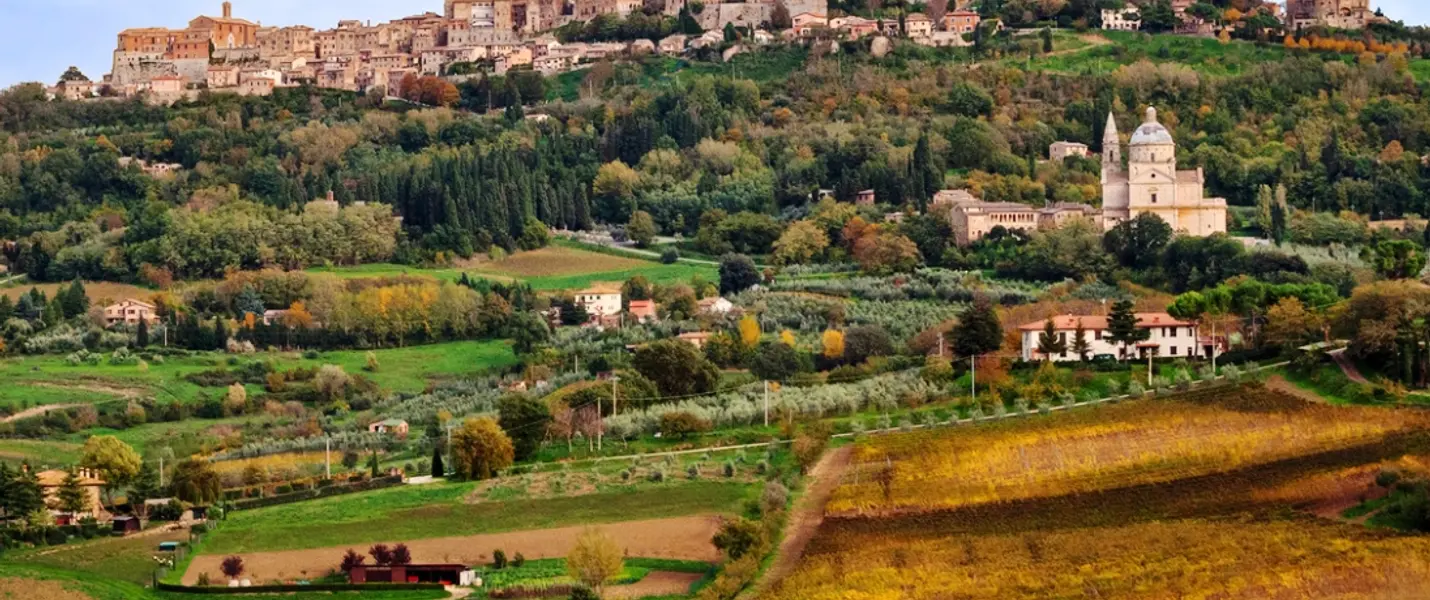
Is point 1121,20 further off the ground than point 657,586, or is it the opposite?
point 1121,20

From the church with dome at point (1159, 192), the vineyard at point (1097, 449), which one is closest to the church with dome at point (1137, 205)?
the church with dome at point (1159, 192)

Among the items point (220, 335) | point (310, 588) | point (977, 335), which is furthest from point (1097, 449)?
point (220, 335)

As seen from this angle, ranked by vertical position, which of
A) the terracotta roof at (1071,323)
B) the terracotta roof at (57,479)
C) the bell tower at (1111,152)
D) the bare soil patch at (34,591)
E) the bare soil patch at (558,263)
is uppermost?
the bell tower at (1111,152)

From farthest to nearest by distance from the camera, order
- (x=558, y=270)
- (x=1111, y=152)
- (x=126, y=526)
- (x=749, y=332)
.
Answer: (x=1111, y=152) → (x=558, y=270) → (x=749, y=332) → (x=126, y=526)

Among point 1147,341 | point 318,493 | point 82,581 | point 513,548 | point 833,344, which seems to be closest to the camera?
point 82,581

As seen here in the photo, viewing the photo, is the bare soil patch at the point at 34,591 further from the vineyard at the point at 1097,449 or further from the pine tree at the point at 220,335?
the pine tree at the point at 220,335

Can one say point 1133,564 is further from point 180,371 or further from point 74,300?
point 74,300
